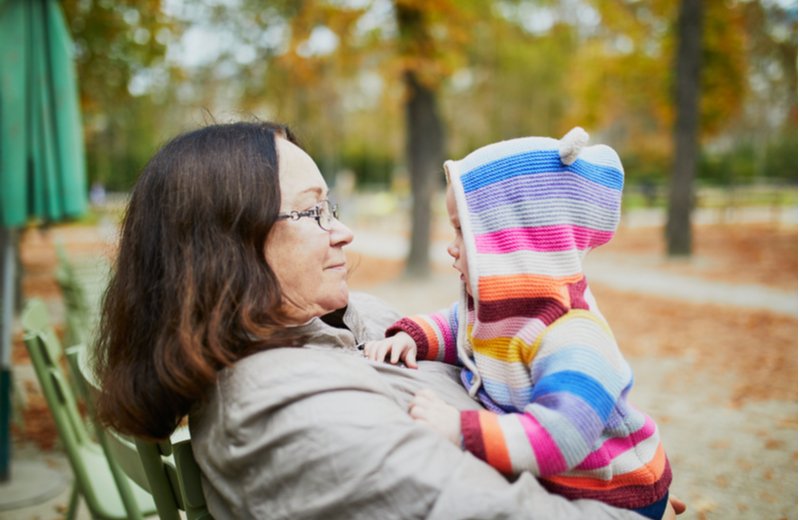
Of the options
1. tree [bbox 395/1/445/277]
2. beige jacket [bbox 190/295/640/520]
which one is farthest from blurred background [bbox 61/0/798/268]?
beige jacket [bbox 190/295/640/520]

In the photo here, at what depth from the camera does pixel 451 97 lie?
115ft

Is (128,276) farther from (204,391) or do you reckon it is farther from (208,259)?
(204,391)

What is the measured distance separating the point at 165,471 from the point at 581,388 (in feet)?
3.81

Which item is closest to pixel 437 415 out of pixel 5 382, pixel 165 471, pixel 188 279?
pixel 188 279

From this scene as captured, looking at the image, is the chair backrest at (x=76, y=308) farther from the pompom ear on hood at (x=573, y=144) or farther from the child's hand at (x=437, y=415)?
the pompom ear on hood at (x=573, y=144)

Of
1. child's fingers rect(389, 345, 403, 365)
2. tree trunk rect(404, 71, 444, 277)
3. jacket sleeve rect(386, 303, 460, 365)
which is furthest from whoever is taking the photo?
tree trunk rect(404, 71, 444, 277)

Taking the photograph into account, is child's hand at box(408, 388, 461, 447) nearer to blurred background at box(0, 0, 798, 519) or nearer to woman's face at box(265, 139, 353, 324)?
woman's face at box(265, 139, 353, 324)

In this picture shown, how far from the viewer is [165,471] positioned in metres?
1.85

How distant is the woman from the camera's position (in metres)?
1.27

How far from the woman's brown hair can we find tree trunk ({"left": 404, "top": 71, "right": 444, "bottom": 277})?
948cm

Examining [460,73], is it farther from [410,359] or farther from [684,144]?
[410,359]

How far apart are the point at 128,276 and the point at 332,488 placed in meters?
0.71

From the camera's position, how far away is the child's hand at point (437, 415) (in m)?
1.40

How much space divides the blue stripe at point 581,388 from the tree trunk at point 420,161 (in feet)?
31.9
